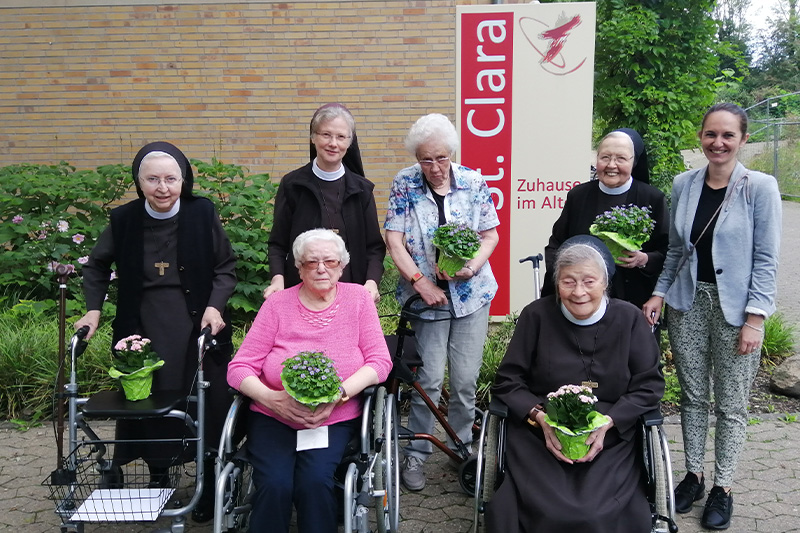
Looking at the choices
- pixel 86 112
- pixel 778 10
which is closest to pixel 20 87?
pixel 86 112

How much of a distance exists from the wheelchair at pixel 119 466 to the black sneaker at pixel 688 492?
95.8 inches

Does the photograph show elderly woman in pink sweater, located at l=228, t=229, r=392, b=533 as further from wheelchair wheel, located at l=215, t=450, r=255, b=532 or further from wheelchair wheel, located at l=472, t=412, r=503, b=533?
wheelchair wheel, located at l=472, t=412, r=503, b=533

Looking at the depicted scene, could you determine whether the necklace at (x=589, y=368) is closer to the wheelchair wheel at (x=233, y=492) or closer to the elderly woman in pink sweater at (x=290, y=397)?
the elderly woman in pink sweater at (x=290, y=397)

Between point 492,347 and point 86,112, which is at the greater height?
point 86,112

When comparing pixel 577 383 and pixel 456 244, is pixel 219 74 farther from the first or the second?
pixel 577 383

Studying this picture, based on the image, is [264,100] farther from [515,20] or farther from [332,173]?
[332,173]

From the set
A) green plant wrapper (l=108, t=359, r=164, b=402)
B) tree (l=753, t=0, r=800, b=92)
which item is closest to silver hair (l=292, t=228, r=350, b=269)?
green plant wrapper (l=108, t=359, r=164, b=402)

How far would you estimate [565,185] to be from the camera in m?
6.45

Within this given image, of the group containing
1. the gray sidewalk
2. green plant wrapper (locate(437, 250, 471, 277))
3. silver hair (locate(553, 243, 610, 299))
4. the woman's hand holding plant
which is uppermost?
silver hair (locate(553, 243, 610, 299))

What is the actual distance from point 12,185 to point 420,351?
4.79 m

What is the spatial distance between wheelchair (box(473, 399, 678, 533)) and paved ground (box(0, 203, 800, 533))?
68 cm

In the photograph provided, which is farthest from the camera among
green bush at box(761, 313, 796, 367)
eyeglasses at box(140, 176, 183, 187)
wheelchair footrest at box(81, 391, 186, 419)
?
green bush at box(761, 313, 796, 367)

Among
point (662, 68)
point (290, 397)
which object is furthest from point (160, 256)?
point (662, 68)

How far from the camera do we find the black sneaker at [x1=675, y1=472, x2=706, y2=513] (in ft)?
12.4
